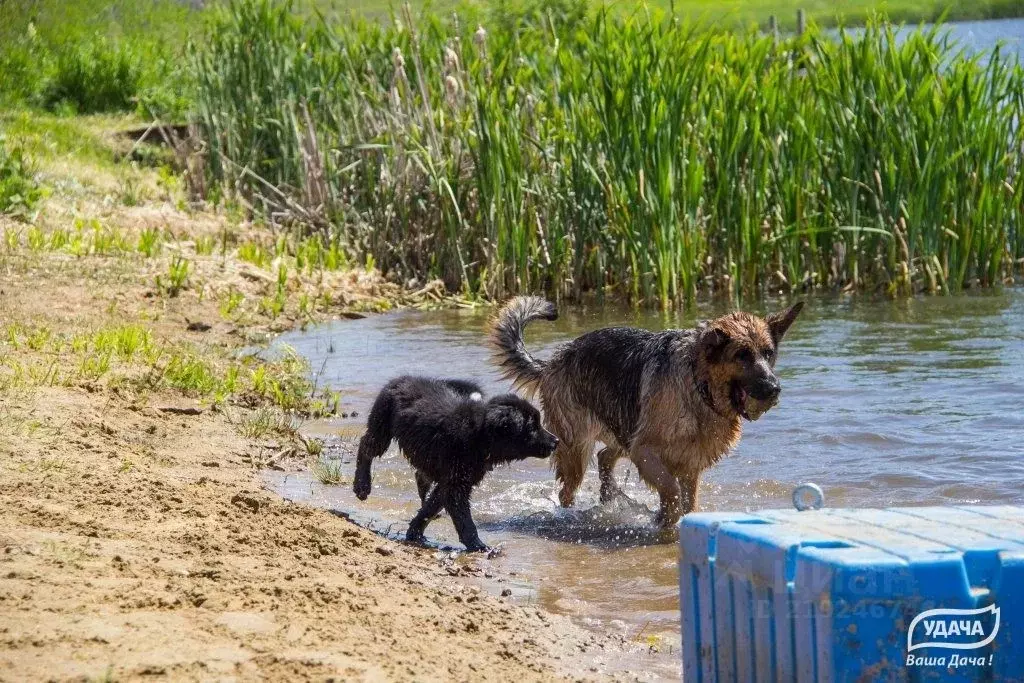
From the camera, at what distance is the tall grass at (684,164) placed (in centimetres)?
1178

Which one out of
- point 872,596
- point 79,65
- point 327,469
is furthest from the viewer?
point 79,65

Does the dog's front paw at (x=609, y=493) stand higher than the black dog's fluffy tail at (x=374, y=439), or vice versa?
the black dog's fluffy tail at (x=374, y=439)

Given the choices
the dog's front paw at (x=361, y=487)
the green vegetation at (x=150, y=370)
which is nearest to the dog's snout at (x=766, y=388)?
the dog's front paw at (x=361, y=487)

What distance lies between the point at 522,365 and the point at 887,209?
6.45 m

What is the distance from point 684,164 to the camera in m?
11.8

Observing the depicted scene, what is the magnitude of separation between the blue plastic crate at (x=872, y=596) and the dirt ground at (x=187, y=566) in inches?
35.4

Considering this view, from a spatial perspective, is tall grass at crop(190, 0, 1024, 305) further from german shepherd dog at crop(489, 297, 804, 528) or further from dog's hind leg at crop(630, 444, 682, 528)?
dog's hind leg at crop(630, 444, 682, 528)

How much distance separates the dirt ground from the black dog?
0.32 meters

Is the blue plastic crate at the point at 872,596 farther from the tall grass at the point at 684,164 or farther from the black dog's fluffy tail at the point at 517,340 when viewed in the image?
the tall grass at the point at 684,164

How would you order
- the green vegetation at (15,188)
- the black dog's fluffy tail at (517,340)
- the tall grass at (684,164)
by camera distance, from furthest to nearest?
the green vegetation at (15,188) < the tall grass at (684,164) < the black dog's fluffy tail at (517,340)

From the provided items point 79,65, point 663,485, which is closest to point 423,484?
point 663,485

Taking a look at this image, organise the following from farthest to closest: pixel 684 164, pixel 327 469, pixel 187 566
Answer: pixel 684 164, pixel 327 469, pixel 187 566

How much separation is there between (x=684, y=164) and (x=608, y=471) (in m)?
5.08

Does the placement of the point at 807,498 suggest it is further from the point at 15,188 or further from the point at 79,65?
the point at 79,65
